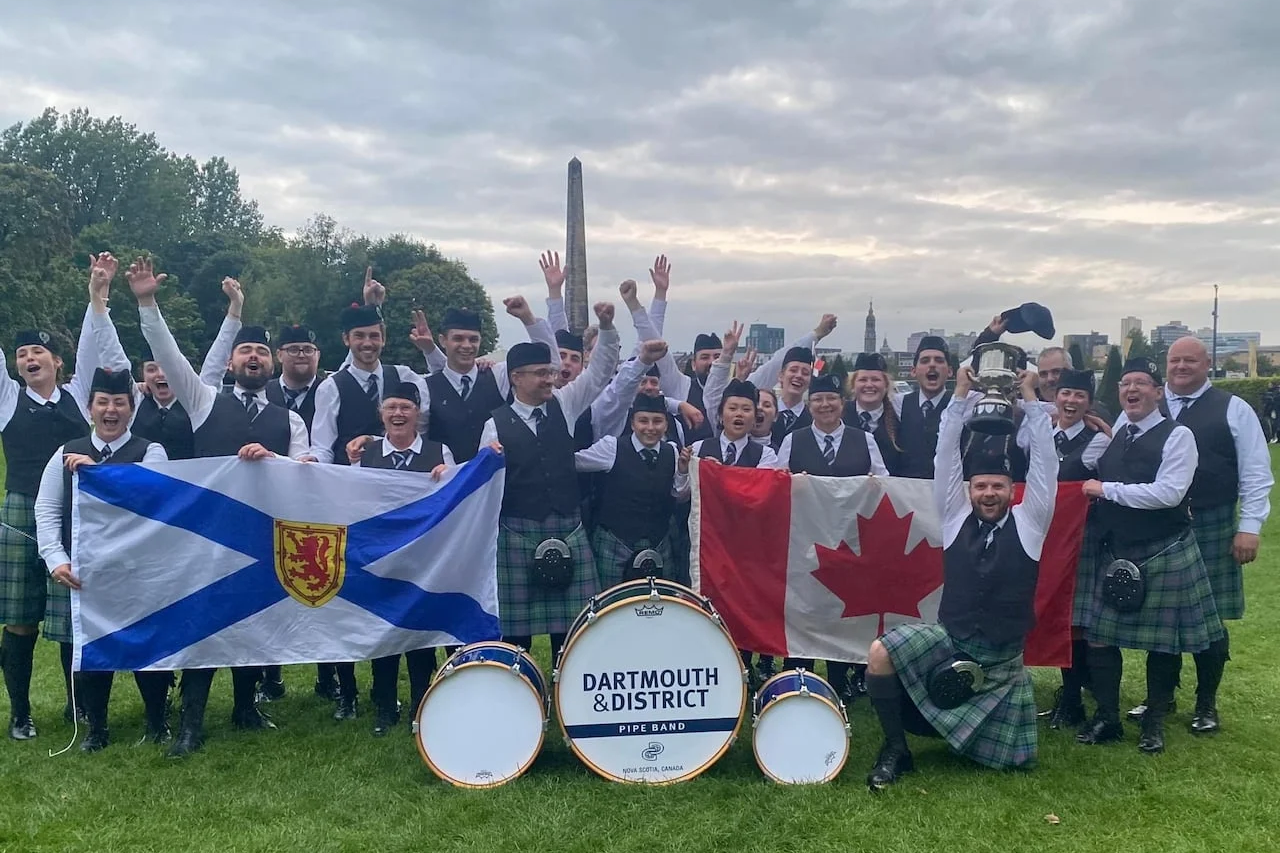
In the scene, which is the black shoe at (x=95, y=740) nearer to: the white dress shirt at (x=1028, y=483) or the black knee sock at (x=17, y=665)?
the black knee sock at (x=17, y=665)

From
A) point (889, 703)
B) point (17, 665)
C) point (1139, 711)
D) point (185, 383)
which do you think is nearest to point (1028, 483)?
point (889, 703)

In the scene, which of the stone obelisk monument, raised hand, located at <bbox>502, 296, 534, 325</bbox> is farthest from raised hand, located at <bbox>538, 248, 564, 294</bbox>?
the stone obelisk monument

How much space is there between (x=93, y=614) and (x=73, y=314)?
30.6 metres

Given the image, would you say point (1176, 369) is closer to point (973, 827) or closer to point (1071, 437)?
point (1071, 437)

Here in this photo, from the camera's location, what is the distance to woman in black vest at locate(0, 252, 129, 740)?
15.4 ft

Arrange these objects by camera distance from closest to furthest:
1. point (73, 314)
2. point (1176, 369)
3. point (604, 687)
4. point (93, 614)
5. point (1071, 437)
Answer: point (604, 687), point (93, 614), point (1176, 369), point (1071, 437), point (73, 314)

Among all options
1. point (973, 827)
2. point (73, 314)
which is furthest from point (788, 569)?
point (73, 314)

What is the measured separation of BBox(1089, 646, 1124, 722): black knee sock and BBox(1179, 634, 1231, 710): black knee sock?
45 centimetres

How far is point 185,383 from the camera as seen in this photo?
480 centimetres

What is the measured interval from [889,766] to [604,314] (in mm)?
2702

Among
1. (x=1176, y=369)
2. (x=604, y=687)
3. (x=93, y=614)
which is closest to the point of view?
(x=604, y=687)

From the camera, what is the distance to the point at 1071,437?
5156 millimetres

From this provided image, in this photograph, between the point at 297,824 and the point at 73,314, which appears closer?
the point at 297,824

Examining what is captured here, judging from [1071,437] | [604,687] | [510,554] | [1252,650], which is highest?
[1071,437]
